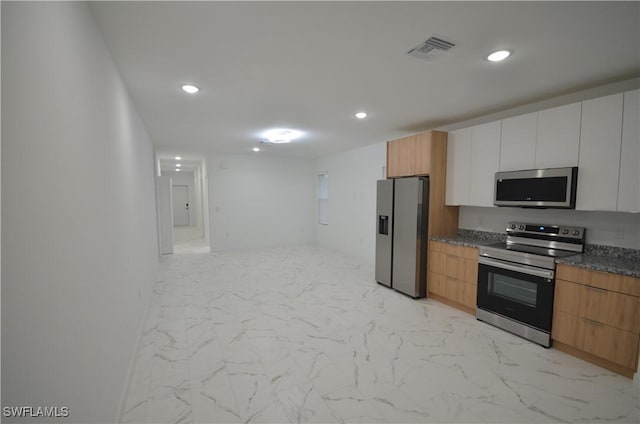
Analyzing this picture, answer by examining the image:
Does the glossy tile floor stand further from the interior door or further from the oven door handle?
the interior door

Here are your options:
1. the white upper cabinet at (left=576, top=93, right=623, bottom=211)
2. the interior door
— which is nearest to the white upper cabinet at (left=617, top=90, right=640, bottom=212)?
the white upper cabinet at (left=576, top=93, right=623, bottom=211)

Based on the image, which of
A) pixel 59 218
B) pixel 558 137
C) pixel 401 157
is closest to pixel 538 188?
pixel 558 137

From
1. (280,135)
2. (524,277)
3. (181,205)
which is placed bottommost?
(524,277)

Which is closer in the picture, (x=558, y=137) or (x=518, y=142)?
(x=558, y=137)

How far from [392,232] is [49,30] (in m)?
4.08

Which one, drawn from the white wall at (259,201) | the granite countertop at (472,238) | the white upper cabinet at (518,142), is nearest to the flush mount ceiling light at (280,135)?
the white wall at (259,201)

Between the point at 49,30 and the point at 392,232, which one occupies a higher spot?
the point at 49,30

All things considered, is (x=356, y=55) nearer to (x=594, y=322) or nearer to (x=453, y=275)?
(x=453, y=275)

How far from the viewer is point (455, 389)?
7.22 feet

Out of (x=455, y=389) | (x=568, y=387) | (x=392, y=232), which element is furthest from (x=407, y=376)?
(x=392, y=232)

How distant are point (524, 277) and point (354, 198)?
160 inches

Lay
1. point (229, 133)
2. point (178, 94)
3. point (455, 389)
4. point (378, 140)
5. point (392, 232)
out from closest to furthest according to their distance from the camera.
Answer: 1. point (455, 389)
2. point (178, 94)
3. point (392, 232)
4. point (229, 133)
5. point (378, 140)

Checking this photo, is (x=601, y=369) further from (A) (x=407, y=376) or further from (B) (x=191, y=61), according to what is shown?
(B) (x=191, y=61)

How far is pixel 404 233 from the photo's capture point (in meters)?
4.16
